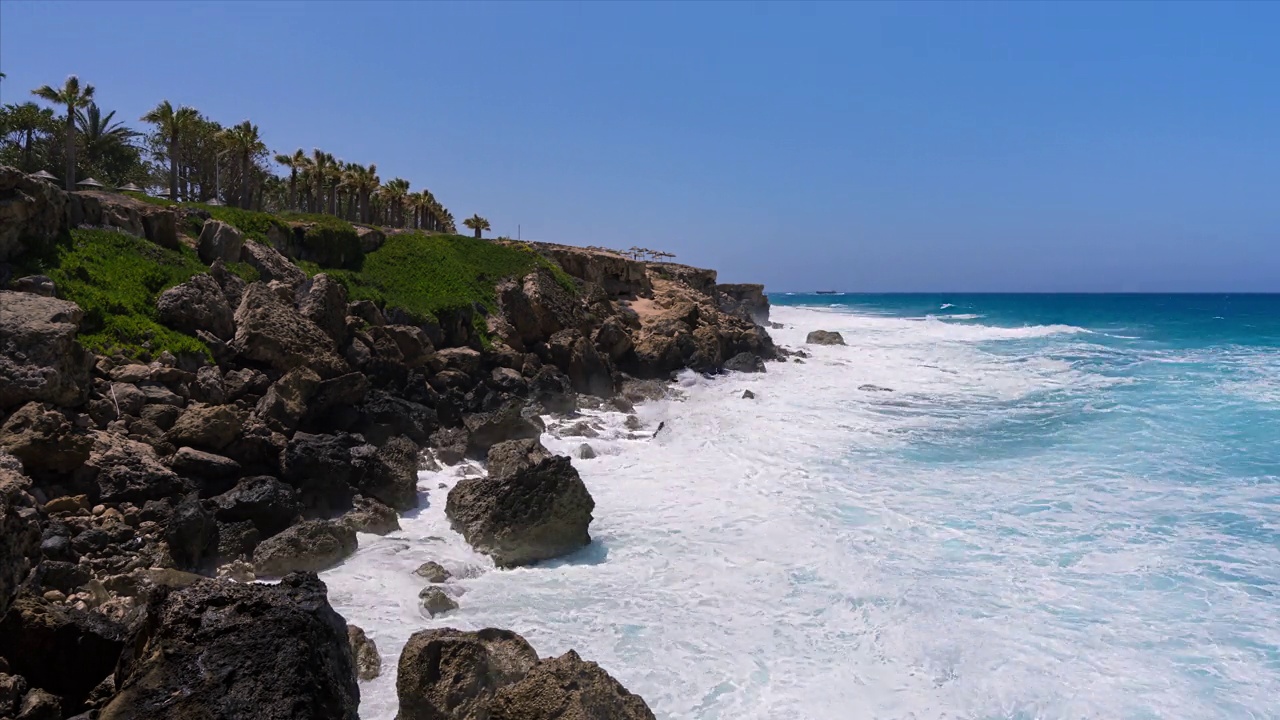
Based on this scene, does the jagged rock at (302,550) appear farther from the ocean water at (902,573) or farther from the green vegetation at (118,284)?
the green vegetation at (118,284)

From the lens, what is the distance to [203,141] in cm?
5538

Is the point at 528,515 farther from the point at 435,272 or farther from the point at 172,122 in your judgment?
the point at 172,122

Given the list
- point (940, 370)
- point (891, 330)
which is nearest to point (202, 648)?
point (940, 370)

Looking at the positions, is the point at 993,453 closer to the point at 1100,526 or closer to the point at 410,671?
the point at 1100,526

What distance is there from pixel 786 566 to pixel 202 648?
9270 mm

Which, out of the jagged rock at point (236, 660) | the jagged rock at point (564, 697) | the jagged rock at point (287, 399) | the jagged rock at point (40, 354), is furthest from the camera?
the jagged rock at point (287, 399)

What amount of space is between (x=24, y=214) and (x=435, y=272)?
1577 centimetres

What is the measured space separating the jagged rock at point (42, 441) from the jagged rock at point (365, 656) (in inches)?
242

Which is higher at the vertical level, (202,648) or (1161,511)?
(202,648)

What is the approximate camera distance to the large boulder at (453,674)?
7535mm

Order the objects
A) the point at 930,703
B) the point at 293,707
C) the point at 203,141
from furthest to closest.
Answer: the point at 203,141, the point at 930,703, the point at 293,707

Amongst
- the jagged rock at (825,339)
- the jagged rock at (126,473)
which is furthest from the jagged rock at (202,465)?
the jagged rock at (825,339)

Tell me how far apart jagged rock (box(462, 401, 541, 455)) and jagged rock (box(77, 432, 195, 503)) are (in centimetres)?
777

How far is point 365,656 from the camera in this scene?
8992 millimetres
